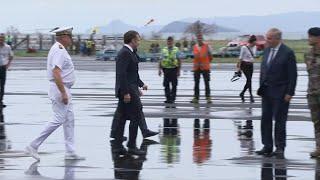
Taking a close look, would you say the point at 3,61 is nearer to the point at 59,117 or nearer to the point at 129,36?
the point at 129,36

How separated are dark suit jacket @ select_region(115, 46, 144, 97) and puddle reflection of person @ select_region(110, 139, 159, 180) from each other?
939 mm

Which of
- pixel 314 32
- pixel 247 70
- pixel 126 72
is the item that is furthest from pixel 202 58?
pixel 314 32

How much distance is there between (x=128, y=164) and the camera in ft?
43.8

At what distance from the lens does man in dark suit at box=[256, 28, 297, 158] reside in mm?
14102

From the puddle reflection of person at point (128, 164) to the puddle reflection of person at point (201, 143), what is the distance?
75 centimetres

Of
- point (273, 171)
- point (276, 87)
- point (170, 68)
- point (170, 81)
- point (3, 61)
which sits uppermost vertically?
point (276, 87)

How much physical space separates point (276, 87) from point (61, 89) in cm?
309

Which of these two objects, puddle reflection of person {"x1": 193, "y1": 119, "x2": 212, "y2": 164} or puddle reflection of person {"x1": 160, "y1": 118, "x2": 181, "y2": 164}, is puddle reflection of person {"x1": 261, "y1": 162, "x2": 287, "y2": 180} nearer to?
puddle reflection of person {"x1": 193, "y1": 119, "x2": 212, "y2": 164}

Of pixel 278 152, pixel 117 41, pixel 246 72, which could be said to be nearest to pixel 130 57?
pixel 278 152

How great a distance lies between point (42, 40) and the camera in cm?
8325

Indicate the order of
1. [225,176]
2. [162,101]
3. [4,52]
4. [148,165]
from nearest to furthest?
[225,176]
[148,165]
[4,52]
[162,101]

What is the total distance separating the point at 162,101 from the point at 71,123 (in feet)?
37.5

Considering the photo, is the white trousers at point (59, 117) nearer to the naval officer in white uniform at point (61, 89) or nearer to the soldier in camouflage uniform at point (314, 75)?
the naval officer in white uniform at point (61, 89)

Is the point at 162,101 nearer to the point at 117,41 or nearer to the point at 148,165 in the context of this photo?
the point at 148,165
